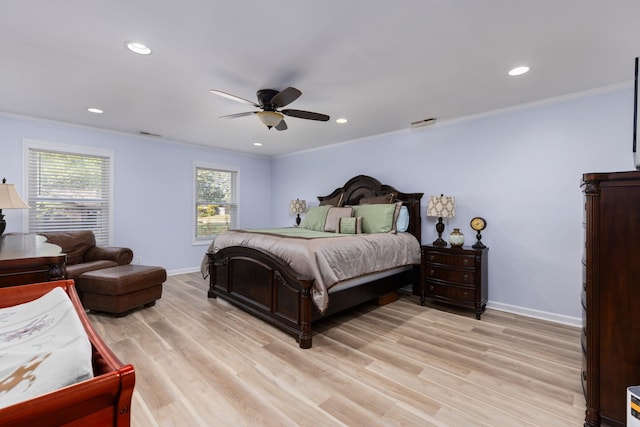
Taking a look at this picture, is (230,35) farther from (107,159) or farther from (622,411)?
(107,159)

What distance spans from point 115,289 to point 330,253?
240 centimetres

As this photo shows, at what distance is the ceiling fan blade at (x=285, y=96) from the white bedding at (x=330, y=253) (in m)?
1.34

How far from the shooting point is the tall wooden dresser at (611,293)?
152 cm

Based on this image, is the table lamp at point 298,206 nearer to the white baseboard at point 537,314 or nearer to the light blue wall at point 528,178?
the light blue wall at point 528,178

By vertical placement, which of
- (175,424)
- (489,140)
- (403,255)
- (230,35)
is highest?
(230,35)

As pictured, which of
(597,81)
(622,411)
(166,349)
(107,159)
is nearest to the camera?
(622,411)

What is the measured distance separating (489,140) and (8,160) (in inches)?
243

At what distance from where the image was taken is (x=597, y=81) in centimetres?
279

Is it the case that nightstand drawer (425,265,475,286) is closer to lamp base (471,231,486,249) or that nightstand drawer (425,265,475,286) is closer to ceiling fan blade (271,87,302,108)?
lamp base (471,231,486,249)

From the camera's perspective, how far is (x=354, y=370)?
88.2 inches

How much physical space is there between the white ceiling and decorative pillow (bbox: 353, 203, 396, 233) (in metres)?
1.27

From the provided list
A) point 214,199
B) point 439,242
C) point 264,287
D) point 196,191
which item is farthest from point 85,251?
point 439,242

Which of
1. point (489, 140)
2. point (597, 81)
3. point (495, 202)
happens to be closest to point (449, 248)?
point (495, 202)

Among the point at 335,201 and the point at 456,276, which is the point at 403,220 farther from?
the point at 335,201
